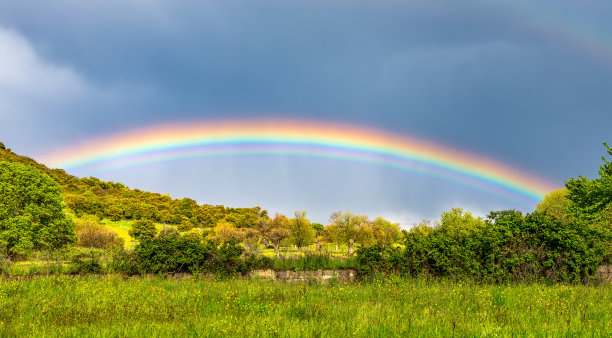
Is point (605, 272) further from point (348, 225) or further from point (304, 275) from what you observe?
point (348, 225)

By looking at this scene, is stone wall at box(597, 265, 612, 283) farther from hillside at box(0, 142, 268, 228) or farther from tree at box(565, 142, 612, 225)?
hillside at box(0, 142, 268, 228)

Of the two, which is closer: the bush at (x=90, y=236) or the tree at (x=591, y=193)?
the tree at (x=591, y=193)

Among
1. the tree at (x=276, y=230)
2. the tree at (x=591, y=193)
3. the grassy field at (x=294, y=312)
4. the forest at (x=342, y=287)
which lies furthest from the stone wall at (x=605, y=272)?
the tree at (x=276, y=230)

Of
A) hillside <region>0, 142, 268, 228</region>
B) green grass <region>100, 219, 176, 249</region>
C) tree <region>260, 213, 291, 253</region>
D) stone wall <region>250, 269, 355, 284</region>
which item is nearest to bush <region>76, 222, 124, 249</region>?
green grass <region>100, 219, 176, 249</region>

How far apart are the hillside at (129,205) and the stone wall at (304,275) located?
70238 mm

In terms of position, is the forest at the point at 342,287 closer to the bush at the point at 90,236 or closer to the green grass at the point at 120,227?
the bush at the point at 90,236

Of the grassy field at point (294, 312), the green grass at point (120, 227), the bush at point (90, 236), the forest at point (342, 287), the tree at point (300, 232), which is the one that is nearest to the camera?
the grassy field at point (294, 312)

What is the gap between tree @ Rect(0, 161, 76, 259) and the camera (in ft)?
102

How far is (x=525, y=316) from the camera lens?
647 centimetres

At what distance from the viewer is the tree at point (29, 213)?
31.2 m

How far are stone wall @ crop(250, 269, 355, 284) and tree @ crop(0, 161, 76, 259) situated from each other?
87.8ft

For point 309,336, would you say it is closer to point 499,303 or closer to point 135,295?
point 499,303

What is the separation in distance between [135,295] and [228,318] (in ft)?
13.0

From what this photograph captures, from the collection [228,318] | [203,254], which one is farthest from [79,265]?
[228,318]
